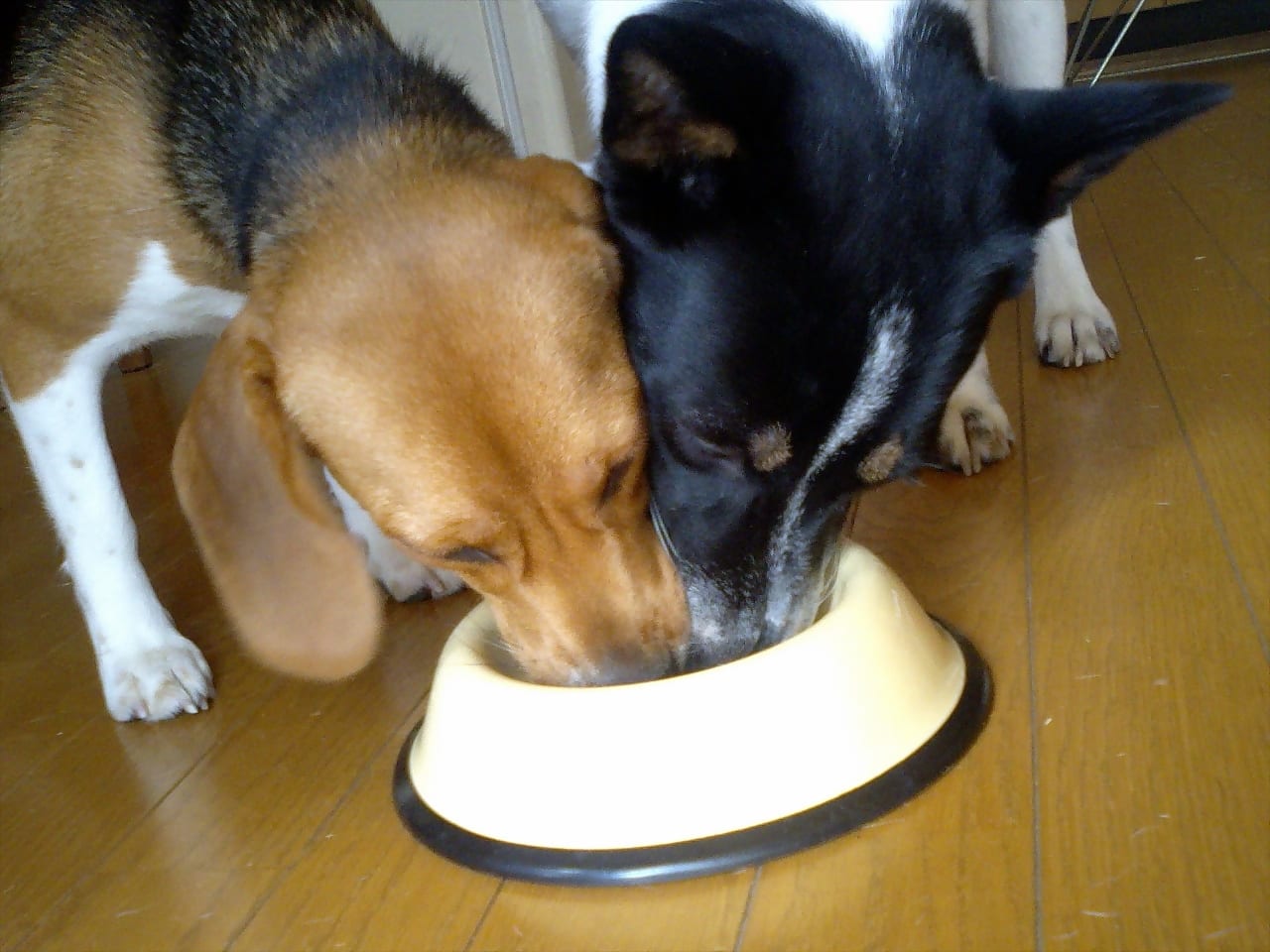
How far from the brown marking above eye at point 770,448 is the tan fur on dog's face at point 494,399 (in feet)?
0.49

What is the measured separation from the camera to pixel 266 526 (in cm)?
159

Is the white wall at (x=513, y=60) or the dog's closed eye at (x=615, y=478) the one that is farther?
the white wall at (x=513, y=60)

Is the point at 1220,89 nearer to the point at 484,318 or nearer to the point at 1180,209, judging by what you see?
the point at 484,318

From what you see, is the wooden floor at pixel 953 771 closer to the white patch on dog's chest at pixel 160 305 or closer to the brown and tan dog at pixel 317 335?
the brown and tan dog at pixel 317 335

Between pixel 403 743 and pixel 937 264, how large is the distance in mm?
985

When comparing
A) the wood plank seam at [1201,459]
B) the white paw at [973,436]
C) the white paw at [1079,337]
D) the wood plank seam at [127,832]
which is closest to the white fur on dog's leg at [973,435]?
the white paw at [973,436]

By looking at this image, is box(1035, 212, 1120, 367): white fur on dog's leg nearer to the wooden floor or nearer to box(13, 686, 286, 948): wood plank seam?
the wooden floor

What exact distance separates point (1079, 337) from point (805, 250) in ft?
4.77

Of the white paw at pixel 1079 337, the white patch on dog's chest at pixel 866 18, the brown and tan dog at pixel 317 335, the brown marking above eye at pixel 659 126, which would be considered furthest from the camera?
the white paw at pixel 1079 337

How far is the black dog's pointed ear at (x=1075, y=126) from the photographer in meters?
1.40

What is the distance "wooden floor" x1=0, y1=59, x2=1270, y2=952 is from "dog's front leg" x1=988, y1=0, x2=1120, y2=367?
86mm

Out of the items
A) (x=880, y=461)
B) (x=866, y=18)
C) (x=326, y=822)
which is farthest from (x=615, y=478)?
(x=866, y=18)

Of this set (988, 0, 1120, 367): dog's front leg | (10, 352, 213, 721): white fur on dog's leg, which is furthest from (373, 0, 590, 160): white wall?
(10, 352, 213, 721): white fur on dog's leg

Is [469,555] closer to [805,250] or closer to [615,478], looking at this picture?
[615,478]
